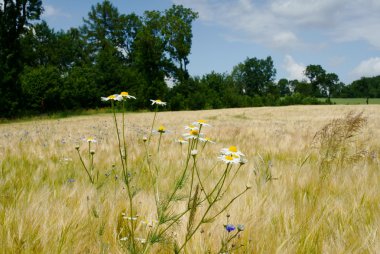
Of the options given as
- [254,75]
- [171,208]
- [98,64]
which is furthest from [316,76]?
[171,208]

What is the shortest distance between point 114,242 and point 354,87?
13115cm

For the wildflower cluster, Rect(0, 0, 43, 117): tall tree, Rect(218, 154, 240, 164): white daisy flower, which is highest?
Rect(0, 0, 43, 117): tall tree

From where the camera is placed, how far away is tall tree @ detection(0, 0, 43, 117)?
27.4 metres

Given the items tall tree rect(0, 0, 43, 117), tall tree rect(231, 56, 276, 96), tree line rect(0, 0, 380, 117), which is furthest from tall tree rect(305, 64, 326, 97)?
tall tree rect(0, 0, 43, 117)

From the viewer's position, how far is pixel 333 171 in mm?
2955

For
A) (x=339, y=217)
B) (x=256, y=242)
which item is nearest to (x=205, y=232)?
(x=256, y=242)

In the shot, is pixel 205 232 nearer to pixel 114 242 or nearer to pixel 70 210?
pixel 114 242

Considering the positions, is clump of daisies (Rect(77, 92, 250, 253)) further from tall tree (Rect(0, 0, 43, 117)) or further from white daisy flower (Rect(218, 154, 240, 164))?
tall tree (Rect(0, 0, 43, 117))

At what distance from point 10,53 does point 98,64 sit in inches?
633

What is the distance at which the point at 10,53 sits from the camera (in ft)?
91.8

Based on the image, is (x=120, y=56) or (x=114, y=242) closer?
(x=114, y=242)

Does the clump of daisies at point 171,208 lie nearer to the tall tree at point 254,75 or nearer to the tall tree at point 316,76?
the tall tree at point 254,75

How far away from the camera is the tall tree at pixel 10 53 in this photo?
27.4m

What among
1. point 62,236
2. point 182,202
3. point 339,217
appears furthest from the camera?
point 182,202
